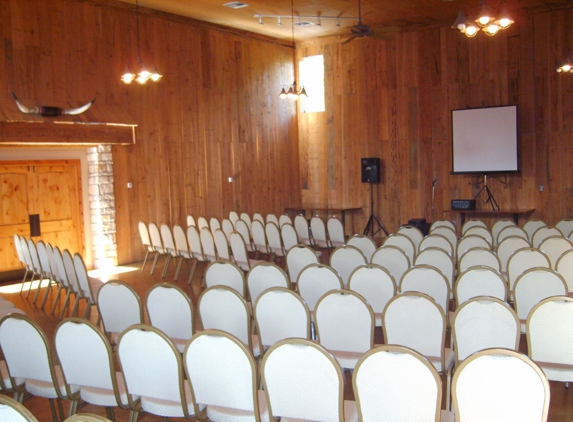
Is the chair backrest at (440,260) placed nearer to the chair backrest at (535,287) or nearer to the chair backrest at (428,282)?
the chair backrest at (428,282)

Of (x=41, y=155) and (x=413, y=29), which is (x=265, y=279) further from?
(x=413, y=29)

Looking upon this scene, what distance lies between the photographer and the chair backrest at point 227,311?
459cm

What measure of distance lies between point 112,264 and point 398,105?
7.82m

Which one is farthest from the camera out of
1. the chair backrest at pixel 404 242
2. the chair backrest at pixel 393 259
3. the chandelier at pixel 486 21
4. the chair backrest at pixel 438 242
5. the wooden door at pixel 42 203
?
the wooden door at pixel 42 203

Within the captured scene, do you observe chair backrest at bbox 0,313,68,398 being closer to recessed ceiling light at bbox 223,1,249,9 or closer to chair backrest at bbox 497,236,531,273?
chair backrest at bbox 497,236,531,273

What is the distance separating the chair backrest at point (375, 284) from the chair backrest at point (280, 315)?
1.14m

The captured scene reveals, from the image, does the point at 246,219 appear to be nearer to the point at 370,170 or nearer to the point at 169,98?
the point at 169,98

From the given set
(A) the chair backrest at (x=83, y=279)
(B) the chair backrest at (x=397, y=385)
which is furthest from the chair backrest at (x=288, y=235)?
(B) the chair backrest at (x=397, y=385)

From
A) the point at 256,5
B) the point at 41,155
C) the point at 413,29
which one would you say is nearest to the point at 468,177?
the point at 413,29

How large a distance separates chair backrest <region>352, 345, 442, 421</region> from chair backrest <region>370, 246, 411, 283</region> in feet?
11.7

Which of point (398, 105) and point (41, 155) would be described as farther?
point (398, 105)

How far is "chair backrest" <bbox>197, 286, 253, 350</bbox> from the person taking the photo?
459 centimetres

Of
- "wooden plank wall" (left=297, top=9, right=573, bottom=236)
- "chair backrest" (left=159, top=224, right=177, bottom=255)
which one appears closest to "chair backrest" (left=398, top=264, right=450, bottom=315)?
"chair backrest" (left=159, top=224, right=177, bottom=255)

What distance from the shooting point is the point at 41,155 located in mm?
10750
